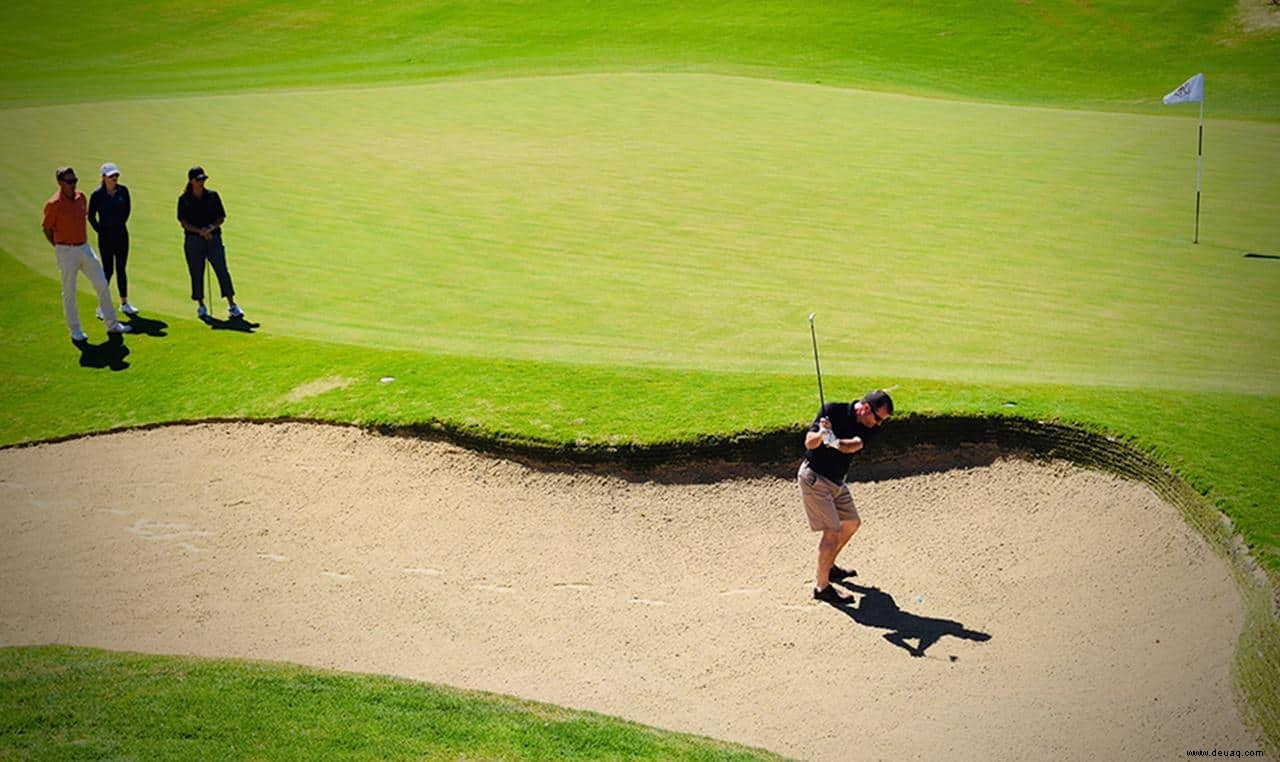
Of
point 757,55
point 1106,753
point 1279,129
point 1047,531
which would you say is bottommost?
point 1106,753

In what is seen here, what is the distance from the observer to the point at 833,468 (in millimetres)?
12109

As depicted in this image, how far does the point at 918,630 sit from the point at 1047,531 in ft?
7.38

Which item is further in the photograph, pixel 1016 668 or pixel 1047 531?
pixel 1047 531

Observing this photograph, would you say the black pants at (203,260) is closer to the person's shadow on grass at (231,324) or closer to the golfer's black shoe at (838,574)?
the person's shadow on grass at (231,324)

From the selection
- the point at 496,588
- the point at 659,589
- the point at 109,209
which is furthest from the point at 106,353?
the point at 659,589

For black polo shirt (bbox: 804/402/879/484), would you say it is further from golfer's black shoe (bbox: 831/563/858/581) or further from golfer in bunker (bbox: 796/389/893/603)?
golfer's black shoe (bbox: 831/563/858/581)

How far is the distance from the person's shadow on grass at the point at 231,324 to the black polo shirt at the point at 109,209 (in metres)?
2.12

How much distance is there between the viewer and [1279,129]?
30922 mm

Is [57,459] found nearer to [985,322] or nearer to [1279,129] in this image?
[985,322]

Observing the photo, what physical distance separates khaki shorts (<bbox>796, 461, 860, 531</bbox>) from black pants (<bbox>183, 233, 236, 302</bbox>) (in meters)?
10.8

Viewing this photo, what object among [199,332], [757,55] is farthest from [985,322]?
[757,55]

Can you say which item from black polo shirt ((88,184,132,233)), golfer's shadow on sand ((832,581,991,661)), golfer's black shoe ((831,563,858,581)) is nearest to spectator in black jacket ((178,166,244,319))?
black polo shirt ((88,184,132,233))

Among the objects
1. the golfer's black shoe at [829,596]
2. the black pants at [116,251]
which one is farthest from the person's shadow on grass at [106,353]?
the golfer's black shoe at [829,596]

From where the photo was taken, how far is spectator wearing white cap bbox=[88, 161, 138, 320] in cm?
1844
